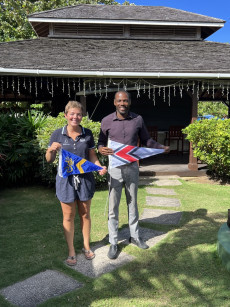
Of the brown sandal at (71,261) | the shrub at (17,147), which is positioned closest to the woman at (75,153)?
the brown sandal at (71,261)

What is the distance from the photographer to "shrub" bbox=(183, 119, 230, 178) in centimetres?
693

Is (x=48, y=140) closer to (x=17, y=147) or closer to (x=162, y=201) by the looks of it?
(x=17, y=147)

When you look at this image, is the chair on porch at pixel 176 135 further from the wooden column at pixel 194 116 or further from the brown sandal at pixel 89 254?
the brown sandal at pixel 89 254

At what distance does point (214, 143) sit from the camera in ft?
23.1

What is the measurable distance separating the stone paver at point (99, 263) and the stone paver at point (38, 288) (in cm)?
23

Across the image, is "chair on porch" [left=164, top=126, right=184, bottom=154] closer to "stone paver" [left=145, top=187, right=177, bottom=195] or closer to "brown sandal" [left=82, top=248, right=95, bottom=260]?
"stone paver" [left=145, top=187, right=177, bottom=195]

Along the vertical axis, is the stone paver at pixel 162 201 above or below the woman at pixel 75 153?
below

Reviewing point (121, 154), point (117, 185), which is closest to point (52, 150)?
point (121, 154)

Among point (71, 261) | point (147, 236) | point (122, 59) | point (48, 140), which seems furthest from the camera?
point (122, 59)

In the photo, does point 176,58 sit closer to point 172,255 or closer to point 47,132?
point 47,132

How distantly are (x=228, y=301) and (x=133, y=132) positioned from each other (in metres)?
2.06

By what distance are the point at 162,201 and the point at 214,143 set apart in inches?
89.4

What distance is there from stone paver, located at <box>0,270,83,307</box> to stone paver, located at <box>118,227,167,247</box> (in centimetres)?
118

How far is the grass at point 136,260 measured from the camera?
2.73 m
